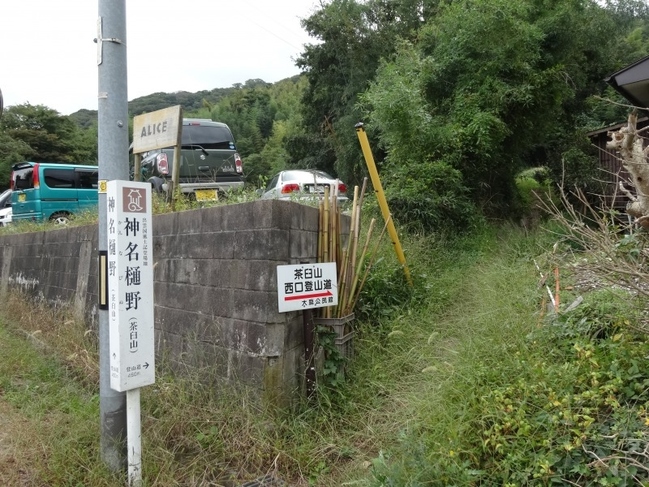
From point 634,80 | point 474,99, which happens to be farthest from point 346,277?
point 474,99

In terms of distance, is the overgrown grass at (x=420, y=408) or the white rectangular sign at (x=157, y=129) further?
the white rectangular sign at (x=157, y=129)

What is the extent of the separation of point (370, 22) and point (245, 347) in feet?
46.8

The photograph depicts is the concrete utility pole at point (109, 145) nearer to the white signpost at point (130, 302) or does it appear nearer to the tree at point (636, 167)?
the white signpost at point (130, 302)

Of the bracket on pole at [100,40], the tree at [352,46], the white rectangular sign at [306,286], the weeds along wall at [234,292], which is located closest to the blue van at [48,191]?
the tree at [352,46]

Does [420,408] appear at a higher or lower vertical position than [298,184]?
lower

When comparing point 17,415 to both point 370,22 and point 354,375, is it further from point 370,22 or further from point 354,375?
point 370,22

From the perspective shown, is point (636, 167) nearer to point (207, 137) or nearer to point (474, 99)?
point (474, 99)

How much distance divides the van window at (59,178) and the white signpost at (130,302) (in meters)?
10.5

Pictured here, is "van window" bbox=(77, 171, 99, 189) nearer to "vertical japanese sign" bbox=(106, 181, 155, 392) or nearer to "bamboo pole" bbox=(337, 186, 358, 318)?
"bamboo pole" bbox=(337, 186, 358, 318)

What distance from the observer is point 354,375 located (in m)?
3.58

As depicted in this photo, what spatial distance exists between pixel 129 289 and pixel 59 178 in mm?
10828

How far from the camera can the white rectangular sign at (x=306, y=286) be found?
3166 millimetres

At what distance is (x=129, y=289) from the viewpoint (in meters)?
2.56

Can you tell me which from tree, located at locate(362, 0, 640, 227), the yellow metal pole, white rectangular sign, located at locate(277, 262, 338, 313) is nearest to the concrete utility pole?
white rectangular sign, located at locate(277, 262, 338, 313)
